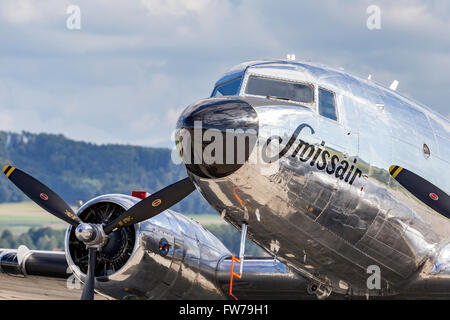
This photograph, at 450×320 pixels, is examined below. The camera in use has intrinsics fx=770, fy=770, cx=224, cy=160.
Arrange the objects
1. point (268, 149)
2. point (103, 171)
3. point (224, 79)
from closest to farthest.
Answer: point (268, 149)
point (224, 79)
point (103, 171)

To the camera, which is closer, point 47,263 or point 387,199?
point 387,199

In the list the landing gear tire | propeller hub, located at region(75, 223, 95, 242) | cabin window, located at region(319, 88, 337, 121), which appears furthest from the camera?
propeller hub, located at region(75, 223, 95, 242)

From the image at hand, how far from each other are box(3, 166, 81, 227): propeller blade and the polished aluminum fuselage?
5.10 metres

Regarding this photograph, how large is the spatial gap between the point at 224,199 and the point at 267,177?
0.65 meters

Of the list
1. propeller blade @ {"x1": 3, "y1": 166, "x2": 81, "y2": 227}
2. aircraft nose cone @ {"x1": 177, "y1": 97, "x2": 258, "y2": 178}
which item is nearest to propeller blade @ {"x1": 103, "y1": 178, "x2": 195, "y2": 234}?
propeller blade @ {"x1": 3, "y1": 166, "x2": 81, "y2": 227}

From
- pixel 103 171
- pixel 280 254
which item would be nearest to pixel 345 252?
pixel 280 254

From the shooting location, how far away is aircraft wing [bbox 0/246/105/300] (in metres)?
16.0

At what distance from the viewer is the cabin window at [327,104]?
408 inches

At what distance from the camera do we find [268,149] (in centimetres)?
944

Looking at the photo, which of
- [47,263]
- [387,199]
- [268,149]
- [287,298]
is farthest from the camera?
[47,263]

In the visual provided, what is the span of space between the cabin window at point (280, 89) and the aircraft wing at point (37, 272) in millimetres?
6941

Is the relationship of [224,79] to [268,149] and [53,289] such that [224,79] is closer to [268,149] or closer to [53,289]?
[268,149]

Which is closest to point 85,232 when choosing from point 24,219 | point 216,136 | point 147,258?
point 147,258

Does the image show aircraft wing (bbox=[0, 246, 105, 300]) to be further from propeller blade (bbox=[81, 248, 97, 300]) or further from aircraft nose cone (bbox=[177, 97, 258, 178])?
aircraft nose cone (bbox=[177, 97, 258, 178])
